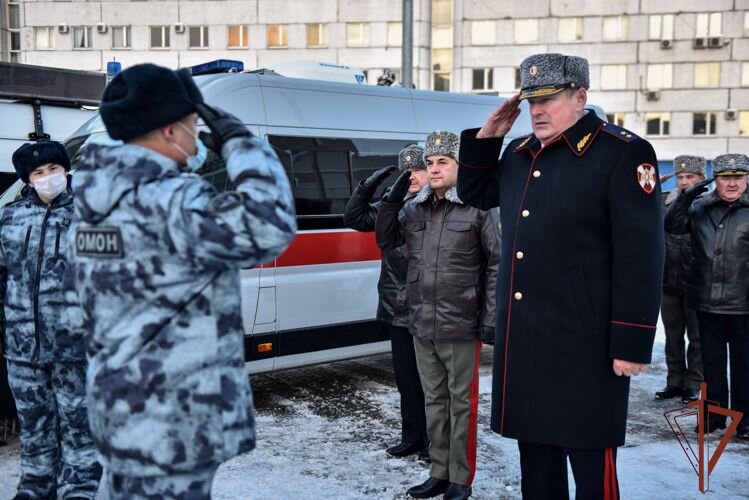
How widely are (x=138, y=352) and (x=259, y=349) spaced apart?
3936 mm

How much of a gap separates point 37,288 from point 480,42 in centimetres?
3165

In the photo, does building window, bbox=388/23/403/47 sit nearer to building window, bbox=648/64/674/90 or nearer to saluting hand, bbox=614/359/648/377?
building window, bbox=648/64/674/90

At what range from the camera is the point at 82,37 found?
112ft

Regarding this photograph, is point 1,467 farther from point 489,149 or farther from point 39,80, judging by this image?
point 489,149

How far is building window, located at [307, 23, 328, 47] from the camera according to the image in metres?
33.4

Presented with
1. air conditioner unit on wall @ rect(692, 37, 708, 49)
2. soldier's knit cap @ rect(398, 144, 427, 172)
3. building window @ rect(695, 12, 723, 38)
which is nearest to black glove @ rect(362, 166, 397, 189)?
soldier's knit cap @ rect(398, 144, 427, 172)

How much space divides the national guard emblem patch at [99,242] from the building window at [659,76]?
110 feet

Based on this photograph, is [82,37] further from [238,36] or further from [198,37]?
[238,36]

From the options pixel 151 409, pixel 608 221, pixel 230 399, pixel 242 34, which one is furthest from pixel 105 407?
pixel 242 34

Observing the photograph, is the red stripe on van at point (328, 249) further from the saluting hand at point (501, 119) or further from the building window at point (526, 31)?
the building window at point (526, 31)

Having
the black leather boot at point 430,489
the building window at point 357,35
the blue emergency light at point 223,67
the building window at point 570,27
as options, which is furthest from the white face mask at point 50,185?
the building window at point 570,27

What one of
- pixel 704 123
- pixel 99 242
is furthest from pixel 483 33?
pixel 99 242

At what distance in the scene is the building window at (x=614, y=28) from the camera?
32656mm

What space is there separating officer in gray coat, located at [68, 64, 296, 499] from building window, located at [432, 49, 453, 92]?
107ft
